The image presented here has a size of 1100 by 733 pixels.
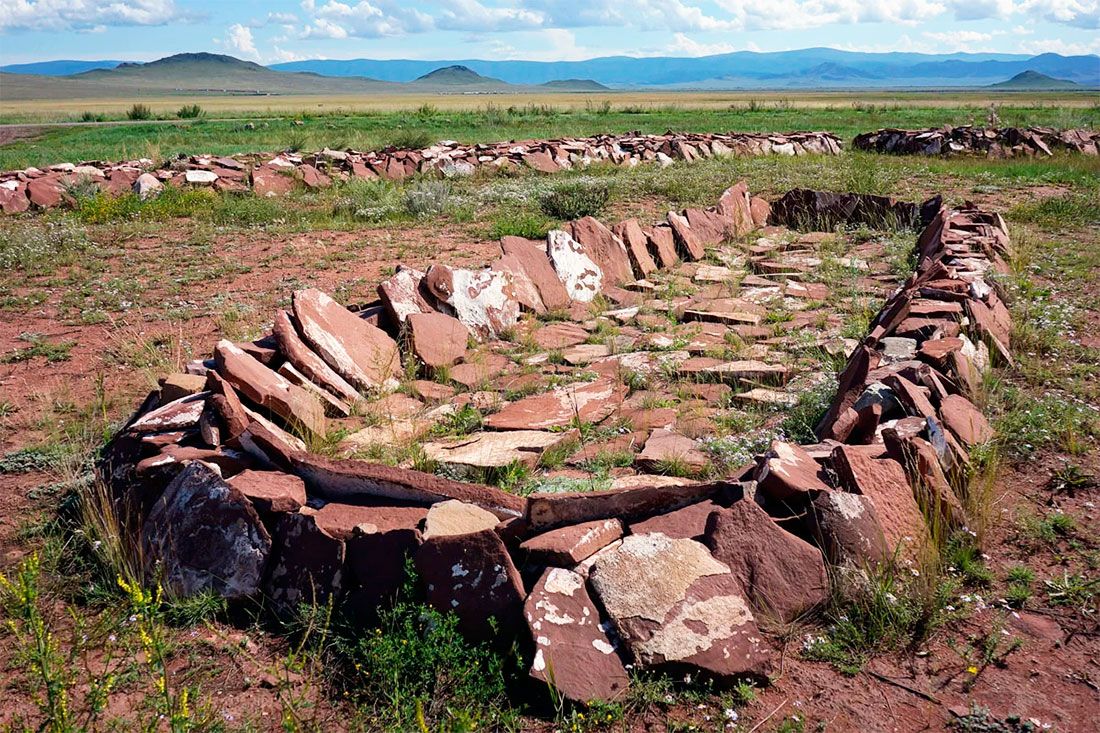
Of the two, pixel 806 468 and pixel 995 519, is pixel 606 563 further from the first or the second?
pixel 995 519

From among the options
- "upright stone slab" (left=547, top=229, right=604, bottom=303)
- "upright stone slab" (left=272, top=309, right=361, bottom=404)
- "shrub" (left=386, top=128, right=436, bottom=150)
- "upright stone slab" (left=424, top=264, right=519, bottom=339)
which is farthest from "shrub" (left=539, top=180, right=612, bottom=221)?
"shrub" (left=386, top=128, right=436, bottom=150)

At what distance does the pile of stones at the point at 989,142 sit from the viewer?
2064cm

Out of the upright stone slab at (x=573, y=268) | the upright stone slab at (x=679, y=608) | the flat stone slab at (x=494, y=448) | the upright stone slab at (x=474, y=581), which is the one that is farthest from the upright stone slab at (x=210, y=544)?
the upright stone slab at (x=573, y=268)

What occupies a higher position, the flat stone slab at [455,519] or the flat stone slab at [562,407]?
the flat stone slab at [455,519]

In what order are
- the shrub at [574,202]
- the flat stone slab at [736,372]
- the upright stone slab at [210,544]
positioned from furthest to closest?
the shrub at [574,202] < the flat stone slab at [736,372] < the upright stone slab at [210,544]

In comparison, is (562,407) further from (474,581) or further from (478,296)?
(474,581)

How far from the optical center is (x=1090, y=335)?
266 inches

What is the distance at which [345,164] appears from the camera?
57.3 ft

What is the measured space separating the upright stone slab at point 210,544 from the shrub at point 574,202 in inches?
361

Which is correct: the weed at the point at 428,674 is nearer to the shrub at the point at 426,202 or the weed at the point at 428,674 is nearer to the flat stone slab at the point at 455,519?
the flat stone slab at the point at 455,519

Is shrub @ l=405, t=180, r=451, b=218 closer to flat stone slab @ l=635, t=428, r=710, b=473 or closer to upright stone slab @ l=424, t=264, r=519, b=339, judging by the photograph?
upright stone slab @ l=424, t=264, r=519, b=339

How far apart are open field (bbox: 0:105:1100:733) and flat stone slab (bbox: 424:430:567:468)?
0.65 feet

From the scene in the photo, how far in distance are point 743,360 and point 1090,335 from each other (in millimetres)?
3074

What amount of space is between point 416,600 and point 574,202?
993 cm
